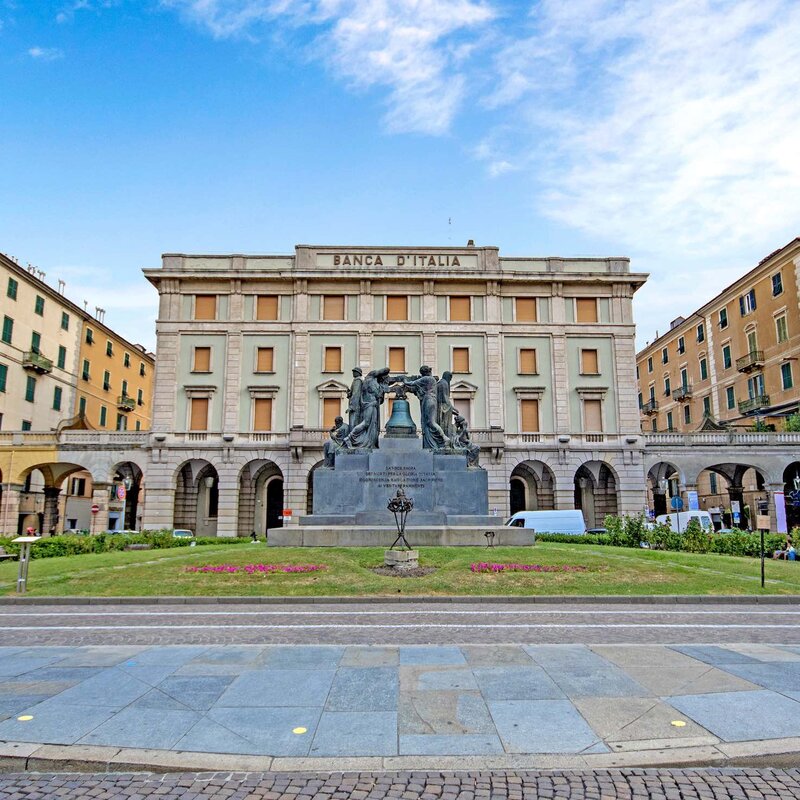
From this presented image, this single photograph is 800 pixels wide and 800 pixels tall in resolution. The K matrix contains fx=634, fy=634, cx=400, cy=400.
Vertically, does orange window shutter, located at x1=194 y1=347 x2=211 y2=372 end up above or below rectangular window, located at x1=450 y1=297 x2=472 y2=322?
below

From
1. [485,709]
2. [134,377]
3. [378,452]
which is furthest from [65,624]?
[134,377]

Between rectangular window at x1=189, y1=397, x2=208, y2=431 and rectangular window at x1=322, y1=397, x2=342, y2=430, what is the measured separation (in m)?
8.01

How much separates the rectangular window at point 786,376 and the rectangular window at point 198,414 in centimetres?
3989

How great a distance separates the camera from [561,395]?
4375cm

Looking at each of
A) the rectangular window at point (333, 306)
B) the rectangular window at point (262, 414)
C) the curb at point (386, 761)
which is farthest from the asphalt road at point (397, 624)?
the rectangular window at point (333, 306)

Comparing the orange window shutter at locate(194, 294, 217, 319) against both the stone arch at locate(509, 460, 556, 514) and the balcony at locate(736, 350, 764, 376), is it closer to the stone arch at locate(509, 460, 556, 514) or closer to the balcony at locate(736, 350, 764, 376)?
the stone arch at locate(509, 460, 556, 514)

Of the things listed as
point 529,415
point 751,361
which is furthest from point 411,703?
point 751,361

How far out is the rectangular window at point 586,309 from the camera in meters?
45.3

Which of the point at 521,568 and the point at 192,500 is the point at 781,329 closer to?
the point at 521,568

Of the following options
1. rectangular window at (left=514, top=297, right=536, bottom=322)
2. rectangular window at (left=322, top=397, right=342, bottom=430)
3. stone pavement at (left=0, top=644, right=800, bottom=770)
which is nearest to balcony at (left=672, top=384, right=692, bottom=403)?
rectangular window at (left=514, top=297, right=536, bottom=322)

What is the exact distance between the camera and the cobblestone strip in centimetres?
422

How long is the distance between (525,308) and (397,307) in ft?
30.2

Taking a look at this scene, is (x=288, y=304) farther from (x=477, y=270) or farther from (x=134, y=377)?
(x=134, y=377)

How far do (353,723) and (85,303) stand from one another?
5659cm
